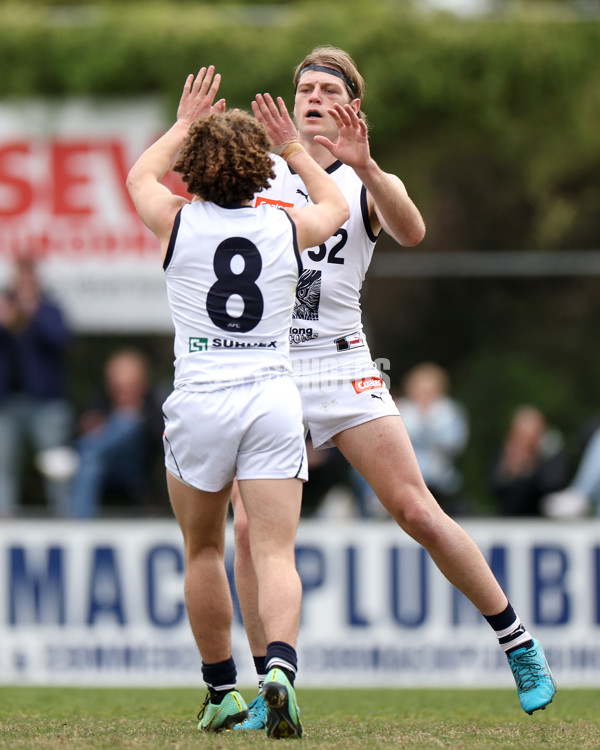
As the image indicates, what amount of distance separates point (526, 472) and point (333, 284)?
5701mm

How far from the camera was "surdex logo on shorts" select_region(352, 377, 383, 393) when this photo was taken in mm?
5148

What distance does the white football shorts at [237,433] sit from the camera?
443cm

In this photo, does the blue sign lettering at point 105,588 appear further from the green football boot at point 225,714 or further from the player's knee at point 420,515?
the player's knee at point 420,515

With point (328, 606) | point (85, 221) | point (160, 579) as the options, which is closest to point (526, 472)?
point (328, 606)

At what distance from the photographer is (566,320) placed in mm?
14680

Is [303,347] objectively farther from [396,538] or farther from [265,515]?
[396,538]

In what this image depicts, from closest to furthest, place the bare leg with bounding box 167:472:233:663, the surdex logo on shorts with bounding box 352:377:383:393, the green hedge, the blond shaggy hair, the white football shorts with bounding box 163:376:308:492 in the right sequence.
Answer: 1. the white football shorts with bounding box 163:376:308:492
2. the bare leg with bounding box 167:472:233:663
3. the surdex logo on shorts with bounding box 352:377:383:393
4. the blond shaggy hair
5. the green hedge

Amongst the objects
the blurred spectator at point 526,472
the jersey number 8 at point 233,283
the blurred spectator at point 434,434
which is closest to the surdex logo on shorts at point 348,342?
the jersey number 8 at point 233,283

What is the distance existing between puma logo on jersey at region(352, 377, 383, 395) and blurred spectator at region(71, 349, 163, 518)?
5.43 metres

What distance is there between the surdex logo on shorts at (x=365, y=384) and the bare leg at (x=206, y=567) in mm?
764

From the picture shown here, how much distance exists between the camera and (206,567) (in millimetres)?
4758

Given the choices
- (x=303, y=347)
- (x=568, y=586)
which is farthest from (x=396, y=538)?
(x=303, y=347)

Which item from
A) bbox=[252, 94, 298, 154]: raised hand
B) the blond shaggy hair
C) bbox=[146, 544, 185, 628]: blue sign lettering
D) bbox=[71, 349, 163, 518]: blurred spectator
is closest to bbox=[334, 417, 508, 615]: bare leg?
bbox=[252, 94, 298, 154]: raised hand

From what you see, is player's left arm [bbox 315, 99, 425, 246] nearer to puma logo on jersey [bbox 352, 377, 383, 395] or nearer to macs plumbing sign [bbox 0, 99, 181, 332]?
puma logo on jersey [bbox 352, 377, 383, 395]
